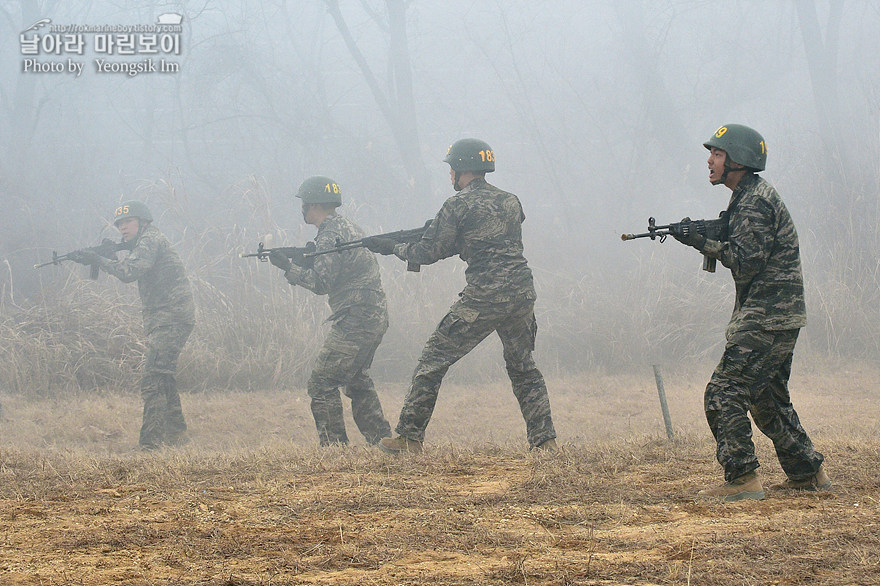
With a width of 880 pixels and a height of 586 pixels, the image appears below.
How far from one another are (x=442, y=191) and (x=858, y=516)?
15.5 m

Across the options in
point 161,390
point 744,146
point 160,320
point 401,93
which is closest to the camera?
point 744,146

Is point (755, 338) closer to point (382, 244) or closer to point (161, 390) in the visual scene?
point (382, 244)

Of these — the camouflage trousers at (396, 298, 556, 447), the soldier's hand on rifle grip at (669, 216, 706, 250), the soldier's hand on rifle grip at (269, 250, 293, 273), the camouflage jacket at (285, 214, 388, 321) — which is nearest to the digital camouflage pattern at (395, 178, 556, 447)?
the camouflage trousers at (396, 298, 556, 447)

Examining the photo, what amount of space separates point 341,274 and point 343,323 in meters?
0.42

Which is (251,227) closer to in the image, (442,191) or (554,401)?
(442,191)

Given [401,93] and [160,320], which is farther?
[401,93]

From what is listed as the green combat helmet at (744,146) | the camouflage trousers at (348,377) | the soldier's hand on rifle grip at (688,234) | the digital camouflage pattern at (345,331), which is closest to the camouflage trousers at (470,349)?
the camouflage trousers at (348,377)

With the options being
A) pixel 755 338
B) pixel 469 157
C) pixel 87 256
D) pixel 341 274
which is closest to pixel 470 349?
pixel 469 157

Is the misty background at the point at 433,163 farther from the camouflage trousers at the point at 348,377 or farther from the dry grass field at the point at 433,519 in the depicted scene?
the dry grass field at the point at 433,519

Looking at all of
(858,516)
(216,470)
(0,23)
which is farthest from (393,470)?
(0,23)

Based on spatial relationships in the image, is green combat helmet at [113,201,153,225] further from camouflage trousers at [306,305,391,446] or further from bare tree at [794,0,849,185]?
bare tree at [794,0,849,185]

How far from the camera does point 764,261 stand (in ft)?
13.8

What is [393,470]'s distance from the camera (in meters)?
5.26

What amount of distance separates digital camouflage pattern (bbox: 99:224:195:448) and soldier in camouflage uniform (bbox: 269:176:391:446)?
5.81ft
